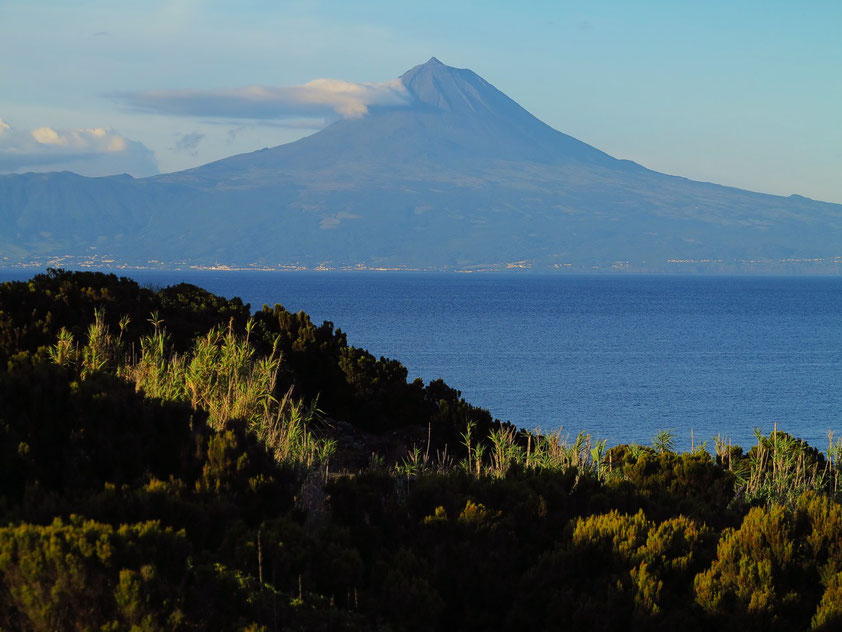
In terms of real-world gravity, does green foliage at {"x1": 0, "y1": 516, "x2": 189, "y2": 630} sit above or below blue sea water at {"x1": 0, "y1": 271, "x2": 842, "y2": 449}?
above

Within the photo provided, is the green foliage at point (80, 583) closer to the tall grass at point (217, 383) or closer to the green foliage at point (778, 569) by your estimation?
the green foliage at point (778, 569)

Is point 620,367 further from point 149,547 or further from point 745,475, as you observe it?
point 149,547

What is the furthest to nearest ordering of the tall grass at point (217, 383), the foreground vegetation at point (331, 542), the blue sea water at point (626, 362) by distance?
the blue sea water at point (626, 362), the tall grass at point (217, 383), the foreground vegetation at point (331, 542)

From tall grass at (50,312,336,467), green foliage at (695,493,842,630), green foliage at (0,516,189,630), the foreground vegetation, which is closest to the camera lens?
green foliage at (0,516,189,630)

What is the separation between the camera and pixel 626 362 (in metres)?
59.8

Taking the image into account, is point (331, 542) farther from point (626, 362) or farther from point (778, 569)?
point (626, 362)

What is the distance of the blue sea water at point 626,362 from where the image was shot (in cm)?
3800

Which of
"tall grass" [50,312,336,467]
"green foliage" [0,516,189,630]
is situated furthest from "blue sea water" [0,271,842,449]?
"green foliage" [0,516,189,630]

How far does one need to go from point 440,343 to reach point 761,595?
65.8m

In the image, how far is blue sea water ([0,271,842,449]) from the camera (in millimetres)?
38000

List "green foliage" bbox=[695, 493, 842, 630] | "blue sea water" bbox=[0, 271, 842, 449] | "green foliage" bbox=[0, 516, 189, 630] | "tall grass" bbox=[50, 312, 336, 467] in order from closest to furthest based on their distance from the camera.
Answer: "green foliage" bbox=[0, 516, 189, 630]
"green foliage" bbox=[695, 493, 842, 630]
"tall grass" bbox=[50, 312, 336, 467]
"blue sea water" bbox=[0, 271, 842, 449]

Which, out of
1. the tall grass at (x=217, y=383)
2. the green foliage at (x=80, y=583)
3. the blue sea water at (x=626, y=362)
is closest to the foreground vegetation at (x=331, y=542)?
the green foliage at (x=80, y=583)

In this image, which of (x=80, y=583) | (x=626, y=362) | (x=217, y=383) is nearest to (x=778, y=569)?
(x=80, y=583)

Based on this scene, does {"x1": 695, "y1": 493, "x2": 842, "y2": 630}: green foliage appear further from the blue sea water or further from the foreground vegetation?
the blue sea water
